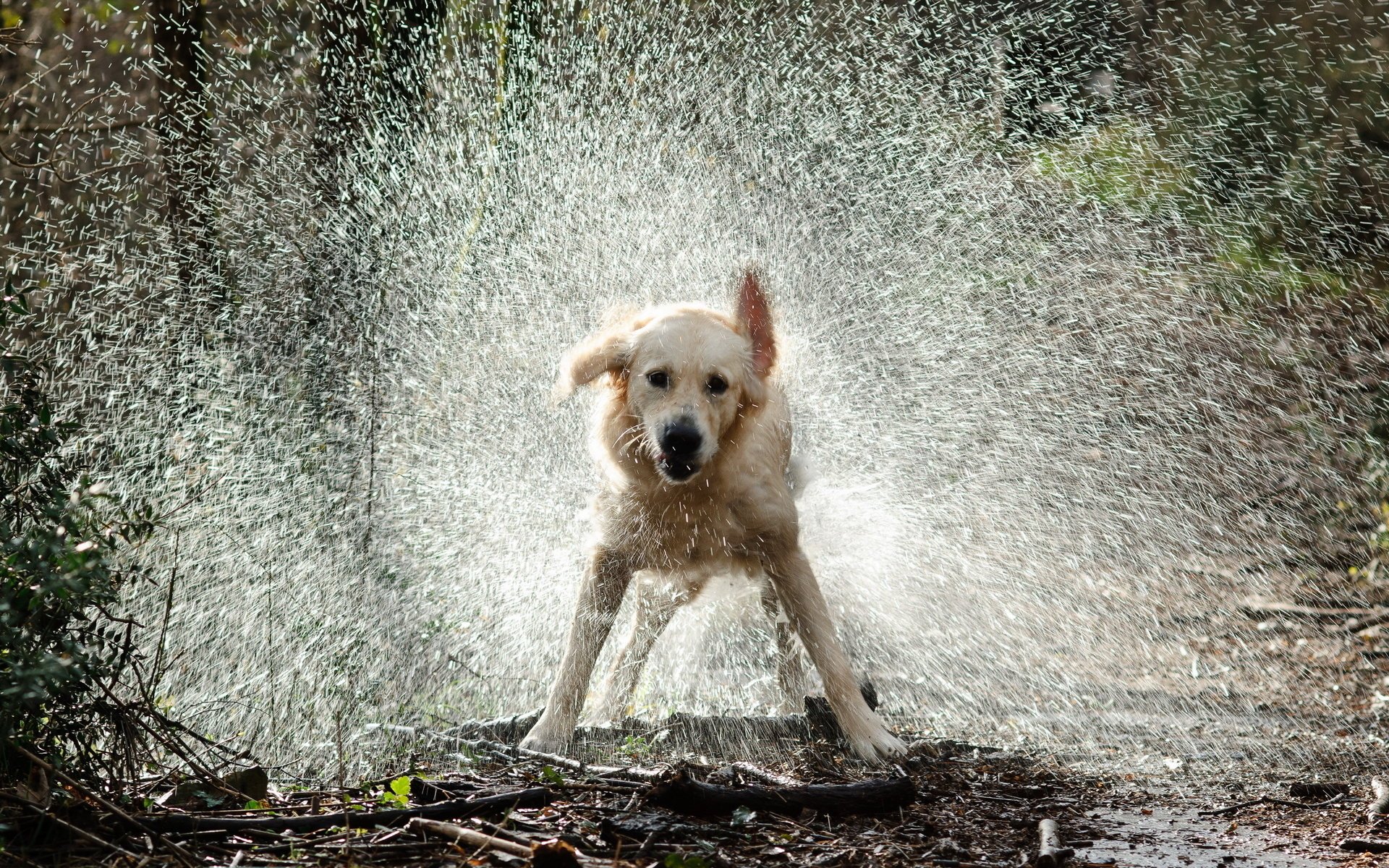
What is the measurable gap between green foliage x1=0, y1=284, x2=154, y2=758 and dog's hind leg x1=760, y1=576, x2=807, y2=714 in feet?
8.29

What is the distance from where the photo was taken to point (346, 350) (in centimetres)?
646

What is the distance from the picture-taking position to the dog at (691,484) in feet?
12.9

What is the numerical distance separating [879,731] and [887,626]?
6.39 ft

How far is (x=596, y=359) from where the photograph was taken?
4.16m

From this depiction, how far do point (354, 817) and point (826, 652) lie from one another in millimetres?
1994

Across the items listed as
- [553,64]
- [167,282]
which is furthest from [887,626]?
[167,282]

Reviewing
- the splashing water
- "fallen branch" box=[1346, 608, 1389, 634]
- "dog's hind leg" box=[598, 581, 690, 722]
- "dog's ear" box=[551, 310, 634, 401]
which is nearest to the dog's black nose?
"dog's ear" box=[551, 310, 634, 401]

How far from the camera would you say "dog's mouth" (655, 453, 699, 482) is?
385 cm

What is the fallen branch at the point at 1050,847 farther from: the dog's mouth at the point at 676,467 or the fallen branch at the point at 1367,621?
the fallen branch at the point at 1367,621

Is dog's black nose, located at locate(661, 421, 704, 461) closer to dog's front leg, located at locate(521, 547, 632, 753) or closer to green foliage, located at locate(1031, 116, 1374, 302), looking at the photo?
dog's front leg, located at locate(521, 547, 632, 753)

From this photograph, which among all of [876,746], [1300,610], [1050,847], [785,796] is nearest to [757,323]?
[876,746]

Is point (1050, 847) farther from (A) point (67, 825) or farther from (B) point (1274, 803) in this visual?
(A) point (67, 825)

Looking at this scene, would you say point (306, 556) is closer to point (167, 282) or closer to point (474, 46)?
point (167, 282)

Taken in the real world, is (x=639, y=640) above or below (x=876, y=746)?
above
